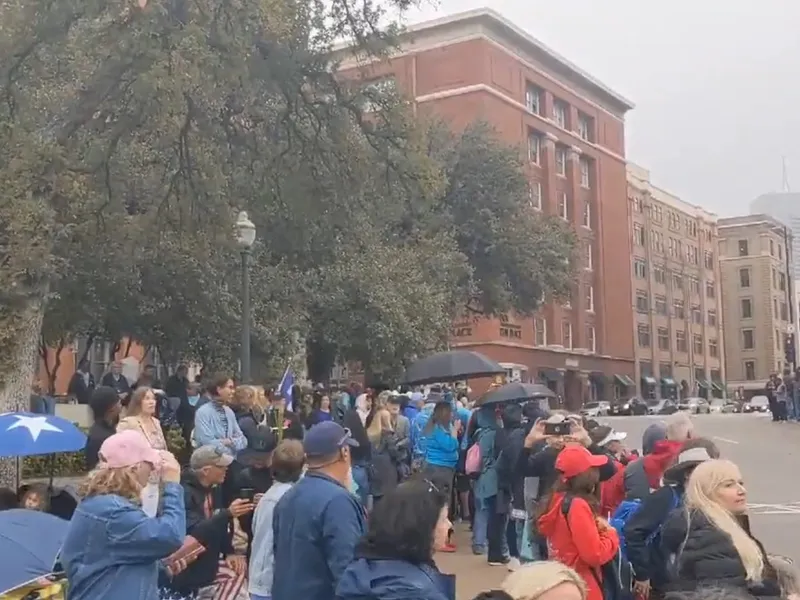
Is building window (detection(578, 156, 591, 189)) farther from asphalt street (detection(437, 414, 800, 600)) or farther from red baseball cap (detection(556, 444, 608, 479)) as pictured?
red baseball cap (detection(556, 444, 608, 479))

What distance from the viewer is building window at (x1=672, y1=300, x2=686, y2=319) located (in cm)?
8981

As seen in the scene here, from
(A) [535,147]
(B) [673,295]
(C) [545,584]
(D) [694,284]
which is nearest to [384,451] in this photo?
(C) [545,584]

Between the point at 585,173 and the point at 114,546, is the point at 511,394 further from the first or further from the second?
the point at 585,173

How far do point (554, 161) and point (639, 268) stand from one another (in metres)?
20.1

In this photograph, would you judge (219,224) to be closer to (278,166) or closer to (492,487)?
(278,166)

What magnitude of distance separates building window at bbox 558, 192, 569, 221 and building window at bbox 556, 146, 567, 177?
140 cm

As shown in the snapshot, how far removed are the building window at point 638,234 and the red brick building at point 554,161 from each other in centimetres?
451

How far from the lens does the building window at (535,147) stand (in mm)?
65250

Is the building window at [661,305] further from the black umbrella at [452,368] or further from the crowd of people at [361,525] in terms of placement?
the crowd of people at [361,525]

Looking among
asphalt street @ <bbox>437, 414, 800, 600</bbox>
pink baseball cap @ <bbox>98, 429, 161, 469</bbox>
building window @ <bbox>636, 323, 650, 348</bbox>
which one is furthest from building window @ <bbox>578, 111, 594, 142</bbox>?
pink baseball cap @ <bbox>98, 429, 161, 469</bbox>

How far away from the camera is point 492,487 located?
10930 millimetres

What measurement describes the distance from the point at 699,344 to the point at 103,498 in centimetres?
9489

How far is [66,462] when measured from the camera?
1678cm

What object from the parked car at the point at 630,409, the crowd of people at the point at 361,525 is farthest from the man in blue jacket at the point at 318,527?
the parked car at the point at 630,409
